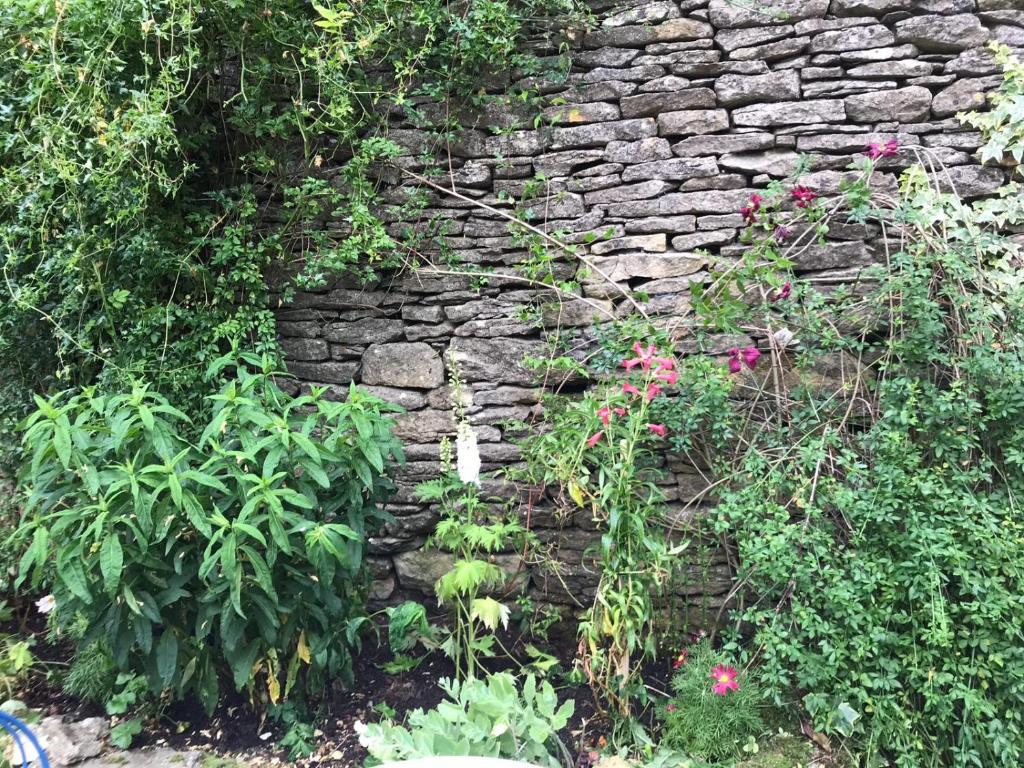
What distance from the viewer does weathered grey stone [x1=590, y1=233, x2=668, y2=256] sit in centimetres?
290

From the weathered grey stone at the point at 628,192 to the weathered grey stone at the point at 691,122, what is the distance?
0.76 feet

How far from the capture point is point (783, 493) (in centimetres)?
256

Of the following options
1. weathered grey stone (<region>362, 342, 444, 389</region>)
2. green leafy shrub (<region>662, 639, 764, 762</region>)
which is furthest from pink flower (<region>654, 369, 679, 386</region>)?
weathered grey stone (<region>362, 342, 444, 389</region>)

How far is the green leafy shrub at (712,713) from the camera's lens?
7.24ft

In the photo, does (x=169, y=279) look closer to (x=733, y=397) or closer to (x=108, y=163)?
(x=108, y=163)

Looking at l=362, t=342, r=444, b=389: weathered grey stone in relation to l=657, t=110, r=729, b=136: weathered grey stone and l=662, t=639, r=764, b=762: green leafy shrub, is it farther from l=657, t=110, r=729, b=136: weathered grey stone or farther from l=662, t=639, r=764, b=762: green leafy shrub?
l=662, t=639, r=764, b=762: green leafy shrub

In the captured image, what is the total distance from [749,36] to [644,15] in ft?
1.51

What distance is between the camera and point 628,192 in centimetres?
291

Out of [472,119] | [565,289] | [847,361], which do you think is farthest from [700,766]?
[472,119]

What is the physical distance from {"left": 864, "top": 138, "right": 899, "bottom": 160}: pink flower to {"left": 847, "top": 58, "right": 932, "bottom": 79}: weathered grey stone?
0.95ft

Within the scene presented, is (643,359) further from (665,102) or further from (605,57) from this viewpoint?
(605,57)

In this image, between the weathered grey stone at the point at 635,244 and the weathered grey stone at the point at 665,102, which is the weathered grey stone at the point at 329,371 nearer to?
the weathered grey stone at the point at 635,244

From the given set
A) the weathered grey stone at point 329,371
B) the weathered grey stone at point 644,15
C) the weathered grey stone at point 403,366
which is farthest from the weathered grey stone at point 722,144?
the weathered grey stone at point 329,371

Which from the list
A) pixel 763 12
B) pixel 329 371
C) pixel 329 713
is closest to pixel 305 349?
pixel 329 371
